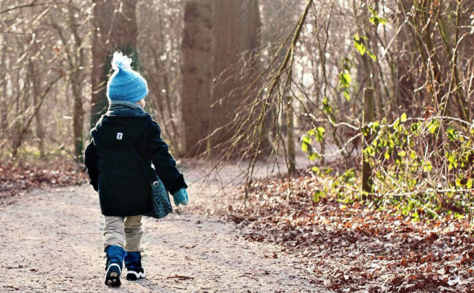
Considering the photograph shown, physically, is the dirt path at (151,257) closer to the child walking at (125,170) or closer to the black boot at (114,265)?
the black boot at (114,265)

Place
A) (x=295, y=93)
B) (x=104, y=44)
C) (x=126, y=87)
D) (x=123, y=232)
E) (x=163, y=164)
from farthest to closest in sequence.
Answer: (x=104, y=44) < (x=295, y=93) < (x=126, y=87) < (x=123, y=232) < (x=163, y=164)

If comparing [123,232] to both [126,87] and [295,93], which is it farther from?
[295,93]

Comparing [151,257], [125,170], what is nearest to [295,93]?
[151,257]

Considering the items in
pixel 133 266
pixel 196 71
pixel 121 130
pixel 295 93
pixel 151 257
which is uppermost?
pixel 196 71

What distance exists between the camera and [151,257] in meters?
6.27

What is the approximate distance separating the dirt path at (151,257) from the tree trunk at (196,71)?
28.1ft

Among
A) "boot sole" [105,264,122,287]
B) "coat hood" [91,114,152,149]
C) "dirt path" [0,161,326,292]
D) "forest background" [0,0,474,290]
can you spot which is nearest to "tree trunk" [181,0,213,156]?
"forest background" [0,0,474,290]

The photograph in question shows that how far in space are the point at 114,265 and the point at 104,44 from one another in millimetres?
10444

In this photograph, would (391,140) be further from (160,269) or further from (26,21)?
(26,21)

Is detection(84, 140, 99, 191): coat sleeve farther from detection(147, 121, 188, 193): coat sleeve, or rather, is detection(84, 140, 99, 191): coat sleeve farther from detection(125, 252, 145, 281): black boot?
detection(125, 252, 145, 281): black boot

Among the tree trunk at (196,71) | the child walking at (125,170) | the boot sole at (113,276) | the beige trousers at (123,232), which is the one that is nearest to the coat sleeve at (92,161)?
the child walking at (125,170)

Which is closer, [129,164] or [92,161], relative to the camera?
[129,164]

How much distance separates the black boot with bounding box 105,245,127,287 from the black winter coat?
0.27m

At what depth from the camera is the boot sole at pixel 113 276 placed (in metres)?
4.76
